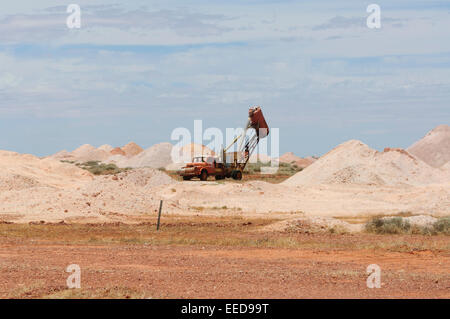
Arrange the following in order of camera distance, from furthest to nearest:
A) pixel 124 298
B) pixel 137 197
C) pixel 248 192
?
1. pixel 248 192
2. pixel 137 197
3. pixel 124 298

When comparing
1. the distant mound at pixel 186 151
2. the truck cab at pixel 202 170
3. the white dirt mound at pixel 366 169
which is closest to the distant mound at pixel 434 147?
the white dirt mound at pixel 366 169

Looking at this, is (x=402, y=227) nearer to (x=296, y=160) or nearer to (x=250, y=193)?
(x=250, y=193)

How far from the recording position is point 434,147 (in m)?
83.2

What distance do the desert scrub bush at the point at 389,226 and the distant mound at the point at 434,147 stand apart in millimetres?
53430

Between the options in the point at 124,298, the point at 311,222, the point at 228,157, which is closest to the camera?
the point at 124,298

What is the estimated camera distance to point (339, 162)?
5806 cm

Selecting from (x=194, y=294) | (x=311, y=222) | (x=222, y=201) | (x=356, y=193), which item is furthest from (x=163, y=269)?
(x=356, y=193)

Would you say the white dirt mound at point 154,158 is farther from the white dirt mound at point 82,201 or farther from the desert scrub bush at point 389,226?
the desert scrub bush at point 389,226

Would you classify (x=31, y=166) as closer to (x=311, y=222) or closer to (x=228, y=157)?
(x=228, y=157)

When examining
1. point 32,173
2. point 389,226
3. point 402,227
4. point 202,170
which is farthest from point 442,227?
point 32,173

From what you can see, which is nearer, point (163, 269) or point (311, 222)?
point (163, 269)

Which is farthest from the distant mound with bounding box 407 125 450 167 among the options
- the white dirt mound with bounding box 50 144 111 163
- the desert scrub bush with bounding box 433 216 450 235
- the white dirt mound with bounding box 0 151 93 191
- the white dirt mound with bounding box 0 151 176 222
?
the white dirt mound with bounding box 50 144 111 163

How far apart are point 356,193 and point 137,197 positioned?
15787 millimetres

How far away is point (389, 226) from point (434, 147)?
59.2 metres
